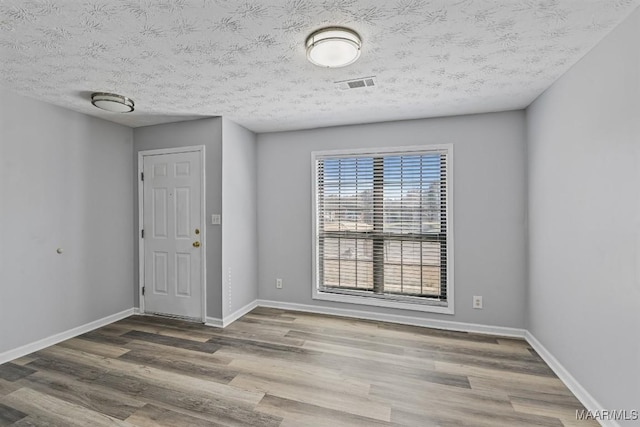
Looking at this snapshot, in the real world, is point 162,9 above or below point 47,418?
above

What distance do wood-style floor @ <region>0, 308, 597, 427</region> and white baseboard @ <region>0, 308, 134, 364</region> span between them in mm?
93

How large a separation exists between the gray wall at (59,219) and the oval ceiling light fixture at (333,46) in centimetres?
277

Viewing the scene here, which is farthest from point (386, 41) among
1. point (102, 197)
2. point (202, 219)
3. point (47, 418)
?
point (102, 197)

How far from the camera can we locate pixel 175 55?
196 cm

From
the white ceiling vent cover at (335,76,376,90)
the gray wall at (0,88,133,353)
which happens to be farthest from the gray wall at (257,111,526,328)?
the gray wall at (0,88,133,353)

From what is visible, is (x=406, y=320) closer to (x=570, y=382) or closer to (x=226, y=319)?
(x=570, y=382)

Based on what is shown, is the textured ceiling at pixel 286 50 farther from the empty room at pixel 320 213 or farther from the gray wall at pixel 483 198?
the gray wall at pixel 483 198

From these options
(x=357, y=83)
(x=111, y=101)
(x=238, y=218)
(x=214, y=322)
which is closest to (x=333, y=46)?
(x=357, y=83)

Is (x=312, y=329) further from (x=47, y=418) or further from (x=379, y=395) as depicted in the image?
(x=47, y=418)

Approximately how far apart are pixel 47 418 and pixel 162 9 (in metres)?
2.56

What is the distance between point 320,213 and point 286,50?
85.4 inches

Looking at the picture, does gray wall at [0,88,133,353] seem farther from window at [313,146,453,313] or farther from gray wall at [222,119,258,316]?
window at [313,146,453,313]

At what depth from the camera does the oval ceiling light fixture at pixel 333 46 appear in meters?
1.67

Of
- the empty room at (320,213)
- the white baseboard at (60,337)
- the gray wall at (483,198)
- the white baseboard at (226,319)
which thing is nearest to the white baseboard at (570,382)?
the empty room at (320,213)
